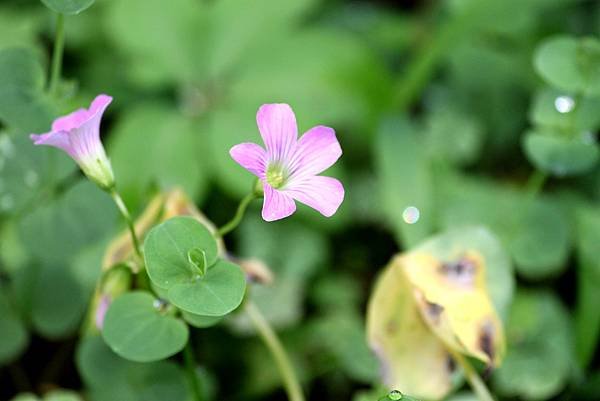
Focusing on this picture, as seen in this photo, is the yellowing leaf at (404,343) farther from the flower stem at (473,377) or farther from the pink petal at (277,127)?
the pink petal at (277,127)

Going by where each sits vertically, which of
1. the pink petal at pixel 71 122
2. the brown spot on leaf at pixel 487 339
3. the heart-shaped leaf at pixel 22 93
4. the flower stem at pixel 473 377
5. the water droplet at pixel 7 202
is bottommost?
the flower stem at pixel 473 377

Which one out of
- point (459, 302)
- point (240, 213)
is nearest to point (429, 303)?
point (459, 302)

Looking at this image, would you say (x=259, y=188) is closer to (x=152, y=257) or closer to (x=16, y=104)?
(x=152, y=257)

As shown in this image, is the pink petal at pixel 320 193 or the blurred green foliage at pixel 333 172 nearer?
the pink petal at pixel 320 193

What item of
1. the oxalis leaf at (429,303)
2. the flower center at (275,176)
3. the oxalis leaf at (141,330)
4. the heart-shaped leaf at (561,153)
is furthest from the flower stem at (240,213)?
the heart-shaped leaf at (561,153)

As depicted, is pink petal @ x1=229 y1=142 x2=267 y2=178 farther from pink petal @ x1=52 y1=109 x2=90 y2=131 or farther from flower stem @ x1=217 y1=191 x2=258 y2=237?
pink petal @ x1=52 y1=109 x2=90 y2=131

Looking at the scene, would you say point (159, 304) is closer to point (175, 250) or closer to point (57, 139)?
point (175, 250)
